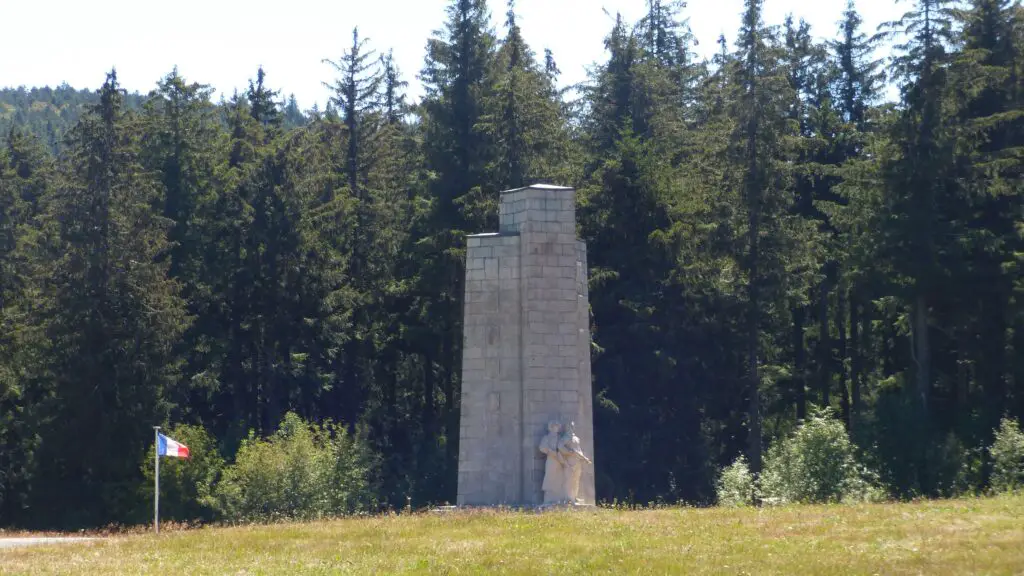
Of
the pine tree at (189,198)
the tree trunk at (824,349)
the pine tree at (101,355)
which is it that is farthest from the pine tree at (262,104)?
the tree trunk at (824,349)

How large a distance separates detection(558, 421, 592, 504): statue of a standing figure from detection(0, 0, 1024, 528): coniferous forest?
1252 centimetres

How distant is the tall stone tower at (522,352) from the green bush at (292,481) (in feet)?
32.6

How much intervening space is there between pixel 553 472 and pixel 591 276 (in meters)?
16.6

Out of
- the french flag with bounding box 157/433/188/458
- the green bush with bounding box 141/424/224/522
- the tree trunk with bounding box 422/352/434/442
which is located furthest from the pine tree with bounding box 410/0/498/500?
the french flag with bounding box 157/433/188/458

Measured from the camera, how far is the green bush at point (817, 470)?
3194 cm

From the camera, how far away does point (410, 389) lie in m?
52.1

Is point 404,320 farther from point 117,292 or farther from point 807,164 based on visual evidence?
point 807,164

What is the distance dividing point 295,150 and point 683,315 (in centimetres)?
1490

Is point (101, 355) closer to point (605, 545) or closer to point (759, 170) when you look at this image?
point (759, 170)

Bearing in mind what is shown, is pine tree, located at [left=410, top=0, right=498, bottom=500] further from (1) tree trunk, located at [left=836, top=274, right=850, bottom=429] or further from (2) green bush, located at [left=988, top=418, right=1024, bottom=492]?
(2) green bush, located at [left=988, top=418, right=1024, bottom=492]

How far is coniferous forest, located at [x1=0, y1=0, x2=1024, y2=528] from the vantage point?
37594 millimetres

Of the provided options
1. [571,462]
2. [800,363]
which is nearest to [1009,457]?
[571,462]

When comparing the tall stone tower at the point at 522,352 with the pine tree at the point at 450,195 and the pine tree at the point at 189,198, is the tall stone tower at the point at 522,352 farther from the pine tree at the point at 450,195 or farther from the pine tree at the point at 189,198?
the pine tree at the point at 189,198

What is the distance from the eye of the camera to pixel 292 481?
3628cm
